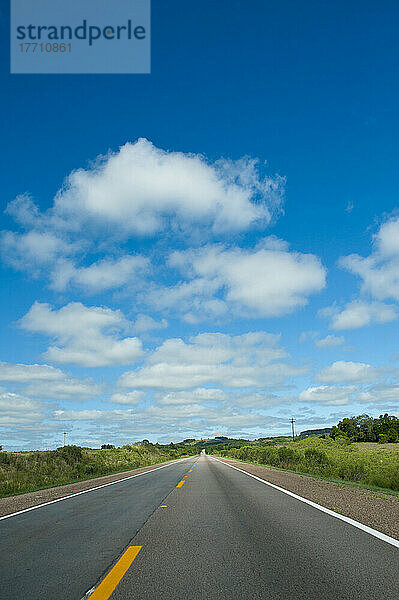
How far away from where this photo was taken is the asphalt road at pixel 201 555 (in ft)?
14.9

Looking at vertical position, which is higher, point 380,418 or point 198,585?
point 198,585

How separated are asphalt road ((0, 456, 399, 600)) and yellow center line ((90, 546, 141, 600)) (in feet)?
0.29

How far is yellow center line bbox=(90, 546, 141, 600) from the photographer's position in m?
4.43

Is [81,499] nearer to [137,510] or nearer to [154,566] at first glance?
[137,510]

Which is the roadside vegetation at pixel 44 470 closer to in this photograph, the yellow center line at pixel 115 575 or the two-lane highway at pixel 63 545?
the two-lane highway at pixel 63 545

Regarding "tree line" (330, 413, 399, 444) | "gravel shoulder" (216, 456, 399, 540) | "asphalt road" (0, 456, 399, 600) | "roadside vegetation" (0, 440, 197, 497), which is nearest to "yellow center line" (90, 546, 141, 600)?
"asphalt road" (0, 456, 399, 600)

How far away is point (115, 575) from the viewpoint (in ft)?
16.8

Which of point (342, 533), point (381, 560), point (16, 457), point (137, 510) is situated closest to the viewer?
point (381, 560)

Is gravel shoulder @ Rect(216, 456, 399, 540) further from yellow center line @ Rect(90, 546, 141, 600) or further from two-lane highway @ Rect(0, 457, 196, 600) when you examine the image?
two-lane highway @ Rect(0, 457, 196, 600)

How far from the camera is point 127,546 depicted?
670 centimetres

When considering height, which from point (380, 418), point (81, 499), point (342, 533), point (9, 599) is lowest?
point (380, 418)

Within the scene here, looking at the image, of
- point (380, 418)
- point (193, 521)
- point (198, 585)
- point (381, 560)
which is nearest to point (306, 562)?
point (381, 560)

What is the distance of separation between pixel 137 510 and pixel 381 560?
682cm

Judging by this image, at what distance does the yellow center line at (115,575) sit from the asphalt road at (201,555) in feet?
0.29
